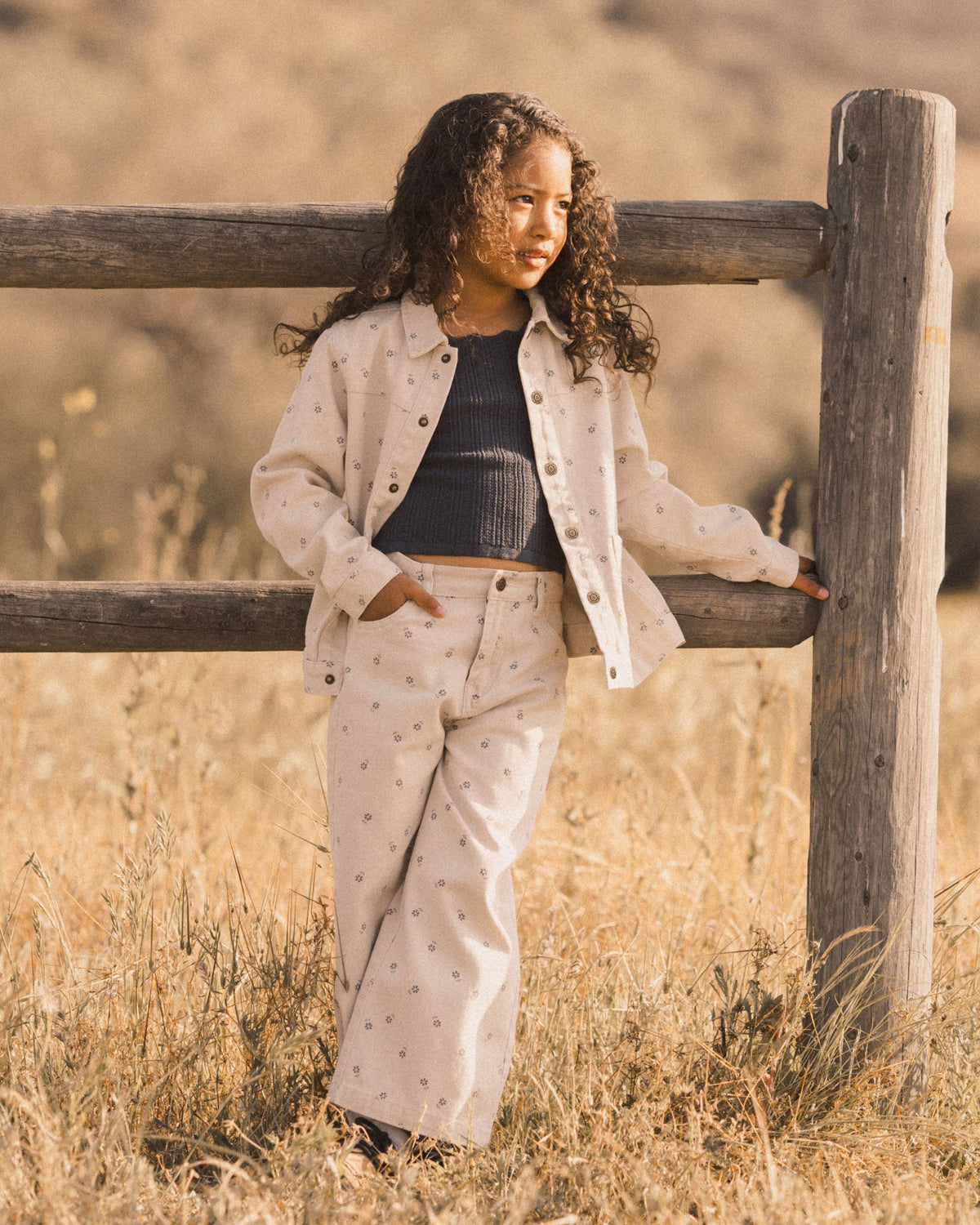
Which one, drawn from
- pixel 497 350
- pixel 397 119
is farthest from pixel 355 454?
pixel 397 119

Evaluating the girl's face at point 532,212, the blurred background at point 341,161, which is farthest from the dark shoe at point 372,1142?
the blurred background at point 341,161

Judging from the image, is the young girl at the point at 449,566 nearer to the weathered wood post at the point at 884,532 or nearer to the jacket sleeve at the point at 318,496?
the jacket sleeve at the point at 318,496

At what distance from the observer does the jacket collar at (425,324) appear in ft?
6.75

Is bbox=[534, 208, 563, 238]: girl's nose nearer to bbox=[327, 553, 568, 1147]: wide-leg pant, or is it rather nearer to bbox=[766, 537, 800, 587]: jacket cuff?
bbox=[327, 553, 568, 1147]: wide-leg pant

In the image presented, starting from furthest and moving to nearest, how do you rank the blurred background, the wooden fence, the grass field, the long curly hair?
the blurred background → the wooden fence → the long curly hair → the grass field

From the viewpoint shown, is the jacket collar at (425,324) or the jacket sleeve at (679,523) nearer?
the jacket collar at (425,324)

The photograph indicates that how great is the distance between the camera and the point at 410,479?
6.72 ft

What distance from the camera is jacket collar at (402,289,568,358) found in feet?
6.75

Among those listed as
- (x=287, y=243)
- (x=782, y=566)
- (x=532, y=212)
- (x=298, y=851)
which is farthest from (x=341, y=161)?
(x=782, y=566)

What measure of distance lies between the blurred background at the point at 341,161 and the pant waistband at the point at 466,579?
21.9 ft

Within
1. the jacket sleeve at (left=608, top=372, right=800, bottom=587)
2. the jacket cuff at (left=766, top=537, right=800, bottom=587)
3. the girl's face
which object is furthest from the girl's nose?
the jacket cuff at (left=766, top=537, right=800, bottom=587)

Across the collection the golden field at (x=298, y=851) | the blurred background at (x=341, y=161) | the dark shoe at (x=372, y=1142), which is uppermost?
the blurred background at (x=341, y=161)

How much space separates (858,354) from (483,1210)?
156cm

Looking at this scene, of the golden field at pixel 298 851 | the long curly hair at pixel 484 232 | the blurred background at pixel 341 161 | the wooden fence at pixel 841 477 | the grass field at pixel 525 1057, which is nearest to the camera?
the grass field at pixel 525 1057
